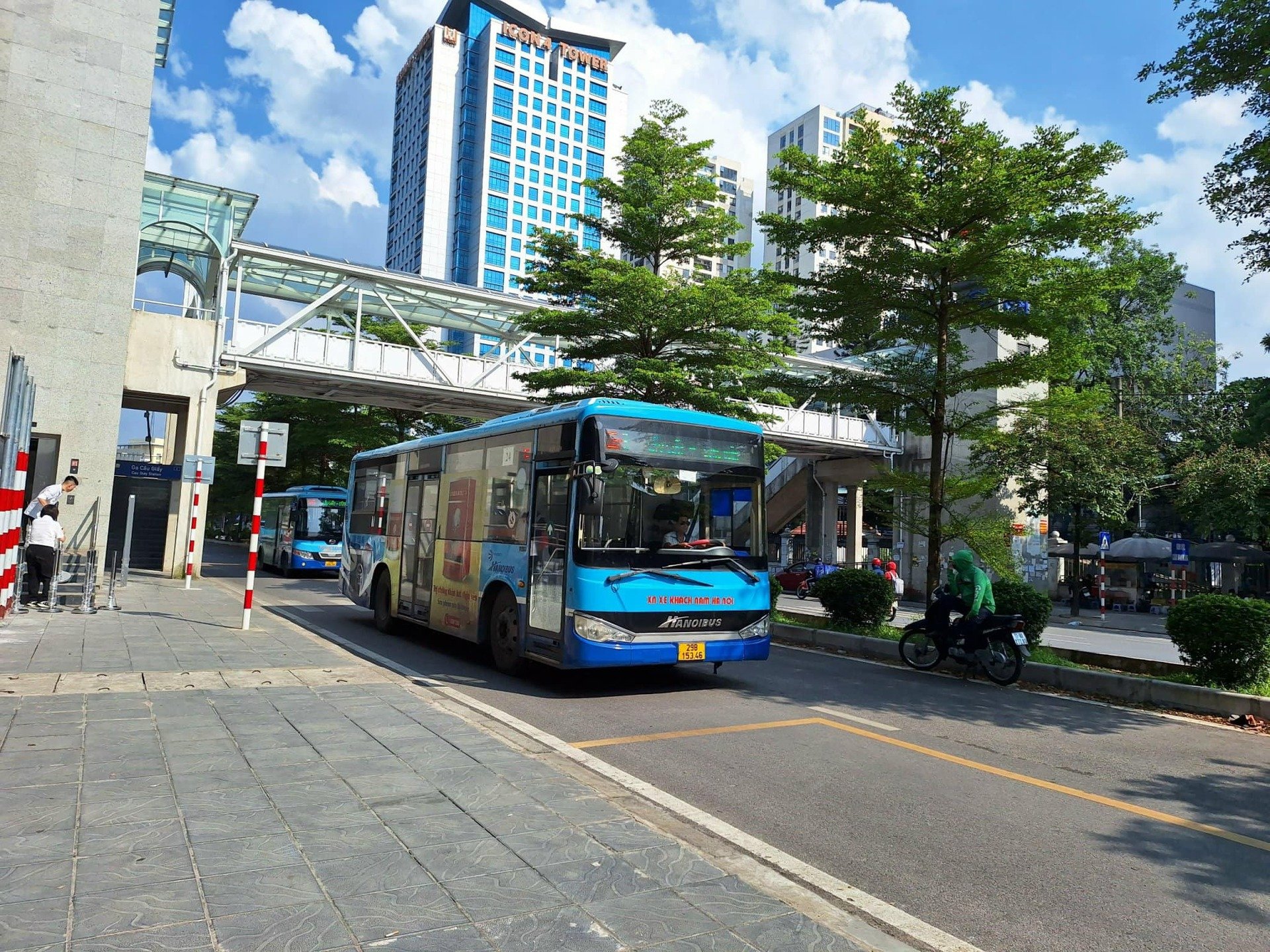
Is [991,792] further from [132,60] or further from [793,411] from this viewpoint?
[793,411]

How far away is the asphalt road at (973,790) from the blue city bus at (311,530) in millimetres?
19404

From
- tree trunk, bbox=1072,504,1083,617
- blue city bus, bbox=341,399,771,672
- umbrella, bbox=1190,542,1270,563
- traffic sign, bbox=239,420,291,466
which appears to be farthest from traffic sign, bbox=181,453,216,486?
umbrella, bbox=1190,542,1270,563

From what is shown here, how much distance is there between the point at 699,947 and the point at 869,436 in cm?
3764

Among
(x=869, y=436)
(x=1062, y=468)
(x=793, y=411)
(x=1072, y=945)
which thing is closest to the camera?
(x=1072, y=945)

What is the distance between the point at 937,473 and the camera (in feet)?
49.0

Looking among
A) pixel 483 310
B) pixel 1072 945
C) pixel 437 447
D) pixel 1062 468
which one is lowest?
pixel 1072 945

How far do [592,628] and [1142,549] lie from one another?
98.2 feet

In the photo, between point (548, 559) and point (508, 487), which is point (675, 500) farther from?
point (508, 487)

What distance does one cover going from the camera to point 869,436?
39438mm

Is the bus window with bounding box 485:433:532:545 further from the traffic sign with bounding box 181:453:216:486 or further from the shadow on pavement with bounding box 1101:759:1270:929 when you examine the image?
the traffic sign with bounding box 181:453:216:486

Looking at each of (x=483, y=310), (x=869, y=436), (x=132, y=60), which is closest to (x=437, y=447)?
(x=132, y=60)

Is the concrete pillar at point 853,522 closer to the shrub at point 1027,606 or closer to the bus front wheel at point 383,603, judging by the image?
the shrub at point 1027,606

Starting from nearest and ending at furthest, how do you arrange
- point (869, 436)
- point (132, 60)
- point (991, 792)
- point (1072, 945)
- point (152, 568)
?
point (1072, 945) < point (991, 792) < point (132, 60) < point (152, 568) < point (869, 436)

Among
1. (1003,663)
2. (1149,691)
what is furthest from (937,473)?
(1149,691)
